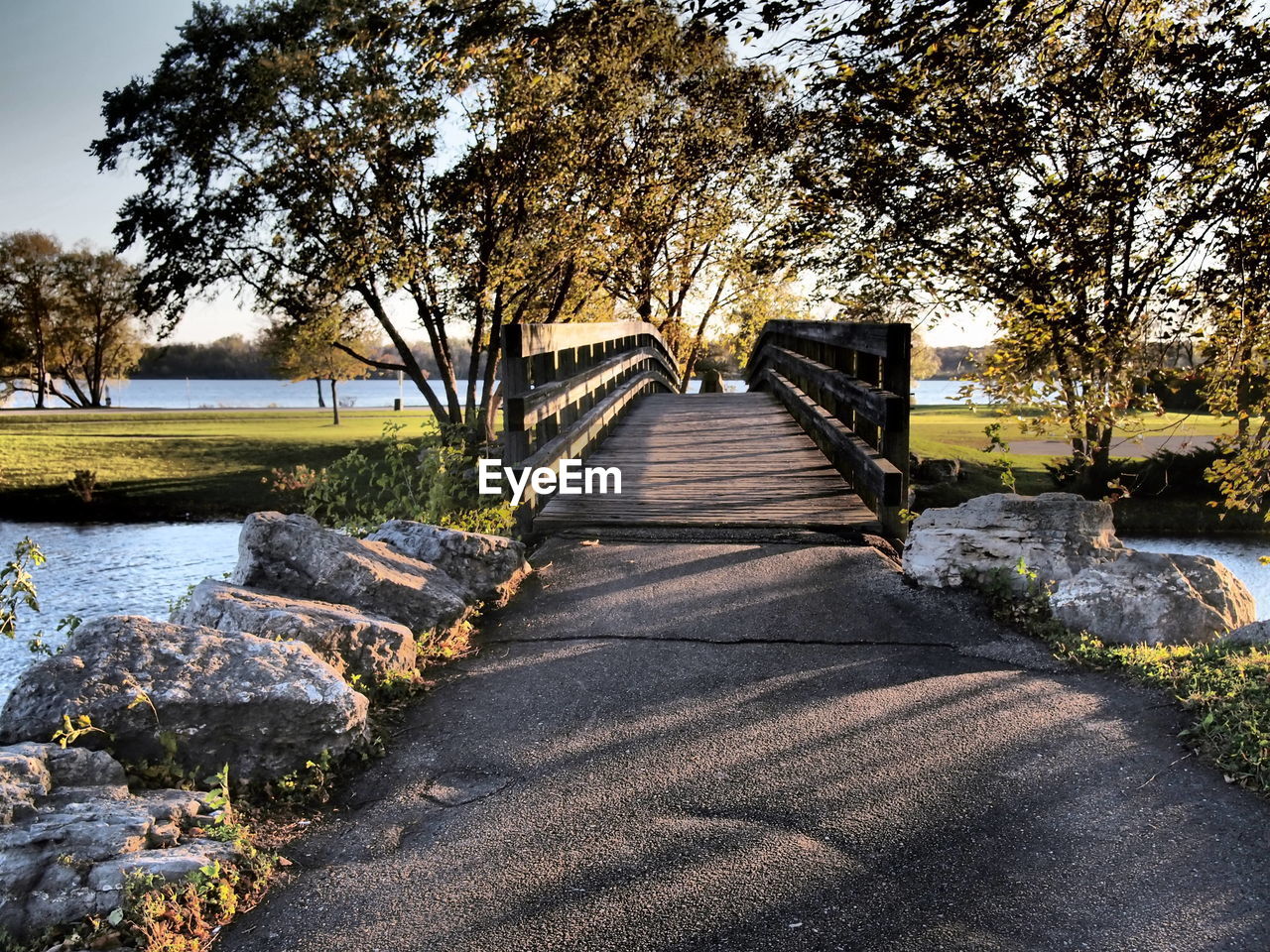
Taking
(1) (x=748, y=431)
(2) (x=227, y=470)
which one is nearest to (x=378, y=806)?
(1) (x=748, y=431)

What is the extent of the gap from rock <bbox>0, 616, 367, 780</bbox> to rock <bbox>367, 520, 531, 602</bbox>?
6.61 ft

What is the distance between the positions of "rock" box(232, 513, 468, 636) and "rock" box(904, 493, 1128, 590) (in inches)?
117

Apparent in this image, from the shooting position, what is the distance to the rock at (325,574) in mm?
5062

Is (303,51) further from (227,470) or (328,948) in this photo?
(328,948)

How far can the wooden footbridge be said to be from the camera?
689 centimetres

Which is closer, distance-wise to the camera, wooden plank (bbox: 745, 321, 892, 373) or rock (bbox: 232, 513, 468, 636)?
rock (bbox: 232, 513, 468, 636)

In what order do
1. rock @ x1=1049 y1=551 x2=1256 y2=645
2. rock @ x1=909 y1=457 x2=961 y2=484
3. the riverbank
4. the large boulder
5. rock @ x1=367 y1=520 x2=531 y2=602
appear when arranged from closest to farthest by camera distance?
the large boulder < rock @ x1=1049 y1=551 x2=1256 y2=645 < rock @ x1=367 y1=520 x2=531 y2=602 < the riverbank < rock @ x1=909 y1=457 x2=961 y2=484

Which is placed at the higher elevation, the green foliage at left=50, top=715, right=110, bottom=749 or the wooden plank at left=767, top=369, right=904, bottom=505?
the wooden plank at left=767, top=369, right=904, bottom=505

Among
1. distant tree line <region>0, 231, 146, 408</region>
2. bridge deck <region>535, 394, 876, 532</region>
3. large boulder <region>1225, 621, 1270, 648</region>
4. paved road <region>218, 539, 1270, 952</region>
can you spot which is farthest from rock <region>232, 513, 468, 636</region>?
distant tree line <region>0, 231, 146, 408</region>

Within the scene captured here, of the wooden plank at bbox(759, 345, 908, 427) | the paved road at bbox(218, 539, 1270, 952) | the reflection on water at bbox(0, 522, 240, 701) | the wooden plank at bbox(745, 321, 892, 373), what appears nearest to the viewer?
the paved road at bbox(218, 539, 1270, 952)

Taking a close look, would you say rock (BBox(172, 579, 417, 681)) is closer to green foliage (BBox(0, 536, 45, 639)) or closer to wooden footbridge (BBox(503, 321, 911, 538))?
green foliage (BBox(0, 536, 45, 639))

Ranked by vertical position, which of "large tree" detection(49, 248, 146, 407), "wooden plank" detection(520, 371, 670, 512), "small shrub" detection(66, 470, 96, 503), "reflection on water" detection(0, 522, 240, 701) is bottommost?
"reflection on water" detection(0, 522, 240, 701)

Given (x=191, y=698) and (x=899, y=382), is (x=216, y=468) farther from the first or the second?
(x=191, y=698)

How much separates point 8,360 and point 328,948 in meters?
54.1
